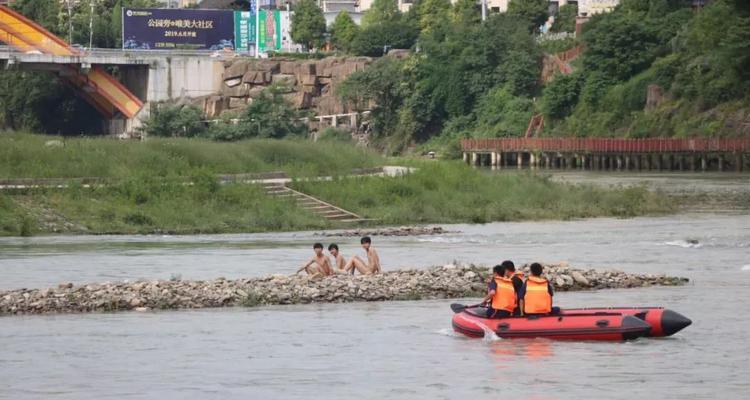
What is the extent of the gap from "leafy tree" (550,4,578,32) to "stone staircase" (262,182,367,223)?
74221mm

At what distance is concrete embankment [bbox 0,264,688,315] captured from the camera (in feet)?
120

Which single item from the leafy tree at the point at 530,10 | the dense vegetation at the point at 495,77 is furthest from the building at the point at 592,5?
the leafy tree at the point at 530,10

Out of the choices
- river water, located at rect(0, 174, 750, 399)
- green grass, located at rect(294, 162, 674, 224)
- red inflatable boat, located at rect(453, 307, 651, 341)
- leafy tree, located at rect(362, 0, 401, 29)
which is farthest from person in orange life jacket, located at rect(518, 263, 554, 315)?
leafy tree, located at rect(362, 0, 401, 29)

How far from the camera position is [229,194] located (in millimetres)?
60844

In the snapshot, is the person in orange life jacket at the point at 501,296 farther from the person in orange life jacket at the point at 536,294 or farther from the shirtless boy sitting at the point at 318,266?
the shirtless boy sitting at the point at 318,266

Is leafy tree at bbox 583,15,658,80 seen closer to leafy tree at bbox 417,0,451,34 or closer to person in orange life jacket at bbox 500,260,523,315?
leafy tree at bbox 417,0,451,34

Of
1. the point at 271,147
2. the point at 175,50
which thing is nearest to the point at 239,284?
the point at 271,147

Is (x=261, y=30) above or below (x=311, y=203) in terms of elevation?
above

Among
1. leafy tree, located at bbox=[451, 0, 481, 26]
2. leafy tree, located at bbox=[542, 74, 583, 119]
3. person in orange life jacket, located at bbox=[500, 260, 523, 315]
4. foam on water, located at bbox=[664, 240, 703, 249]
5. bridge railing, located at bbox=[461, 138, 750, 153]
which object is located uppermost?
leafy tree, located at bbox=[451, 0, 481, 26]

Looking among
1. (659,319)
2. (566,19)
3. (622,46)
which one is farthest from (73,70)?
(659,319)

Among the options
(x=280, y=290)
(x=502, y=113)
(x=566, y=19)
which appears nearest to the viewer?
(x=280, y=290)

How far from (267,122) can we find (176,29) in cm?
3124

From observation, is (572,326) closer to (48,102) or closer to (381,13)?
(48,102)

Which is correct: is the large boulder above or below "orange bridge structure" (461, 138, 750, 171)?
above
